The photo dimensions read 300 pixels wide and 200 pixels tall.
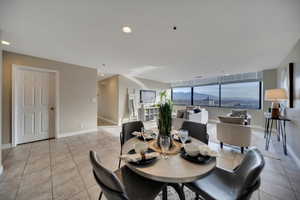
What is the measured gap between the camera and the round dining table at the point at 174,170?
840mm

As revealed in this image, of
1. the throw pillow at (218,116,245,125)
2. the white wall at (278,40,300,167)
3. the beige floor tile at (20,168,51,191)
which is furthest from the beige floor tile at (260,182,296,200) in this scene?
the beige floor tile at (20,168,51,191)

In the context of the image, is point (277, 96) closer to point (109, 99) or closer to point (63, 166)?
point (63, 166)

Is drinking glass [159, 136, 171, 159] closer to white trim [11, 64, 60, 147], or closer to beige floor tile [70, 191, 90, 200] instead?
beige floor tile [70, 191, 90, 200]

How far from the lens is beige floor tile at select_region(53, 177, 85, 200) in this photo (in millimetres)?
1542

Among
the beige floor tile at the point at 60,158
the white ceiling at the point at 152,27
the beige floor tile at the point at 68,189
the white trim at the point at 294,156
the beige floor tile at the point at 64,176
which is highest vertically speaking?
the white ceiling at the point at 152,27

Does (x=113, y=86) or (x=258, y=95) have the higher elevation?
(x=113, y=86)

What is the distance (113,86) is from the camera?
229 inches

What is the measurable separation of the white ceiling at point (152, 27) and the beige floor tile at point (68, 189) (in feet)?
8.16

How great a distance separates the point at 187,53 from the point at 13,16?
3285mm

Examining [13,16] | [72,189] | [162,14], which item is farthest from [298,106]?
[13,16]

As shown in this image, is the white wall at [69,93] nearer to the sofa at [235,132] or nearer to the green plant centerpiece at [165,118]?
the green plant centerpiece at [165,118]

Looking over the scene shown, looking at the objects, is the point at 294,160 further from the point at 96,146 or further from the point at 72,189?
the point at 96,146

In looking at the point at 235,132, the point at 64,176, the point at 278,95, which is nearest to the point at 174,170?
the point at 64,176

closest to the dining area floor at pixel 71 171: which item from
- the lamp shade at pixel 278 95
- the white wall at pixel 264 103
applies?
the lamp shade at pixel 278 95
